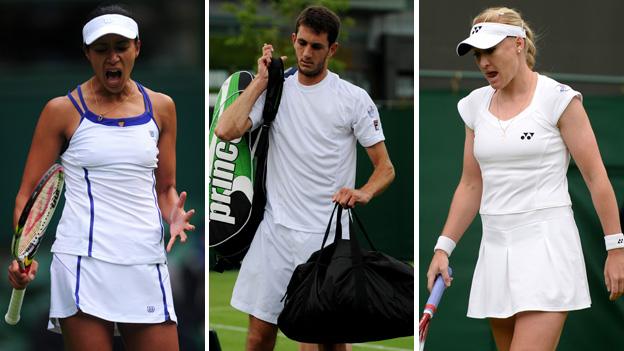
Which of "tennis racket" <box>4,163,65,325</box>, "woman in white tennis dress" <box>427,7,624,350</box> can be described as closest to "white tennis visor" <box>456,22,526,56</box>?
"woman in white tennis dress" <box>427,7,624,350</box>

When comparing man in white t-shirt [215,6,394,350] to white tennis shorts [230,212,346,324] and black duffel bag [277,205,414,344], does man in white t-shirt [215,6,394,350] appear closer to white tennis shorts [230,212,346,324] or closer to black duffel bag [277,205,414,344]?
white tennis shorts [230,212,346,324]

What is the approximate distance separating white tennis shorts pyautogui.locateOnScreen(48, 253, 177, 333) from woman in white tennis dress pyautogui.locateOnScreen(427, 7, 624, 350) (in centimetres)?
126

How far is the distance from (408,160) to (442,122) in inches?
177

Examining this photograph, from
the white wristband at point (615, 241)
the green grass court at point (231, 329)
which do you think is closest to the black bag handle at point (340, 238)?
the white wristband at point (615, 241)

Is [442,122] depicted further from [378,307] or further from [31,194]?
[31,194]

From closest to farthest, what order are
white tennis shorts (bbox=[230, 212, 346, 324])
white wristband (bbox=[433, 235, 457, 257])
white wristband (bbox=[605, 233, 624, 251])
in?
1. white wristband (bbox=[605, 233, 624, 251])
2. white wristband (bbox=[433, 235, 457, 257])
3. white tennis shorts (bbox=[230, 212, 346, 324])

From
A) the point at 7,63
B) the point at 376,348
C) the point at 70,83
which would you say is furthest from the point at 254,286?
the point at 376,348

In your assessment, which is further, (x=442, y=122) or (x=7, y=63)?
(x=442, y=122)

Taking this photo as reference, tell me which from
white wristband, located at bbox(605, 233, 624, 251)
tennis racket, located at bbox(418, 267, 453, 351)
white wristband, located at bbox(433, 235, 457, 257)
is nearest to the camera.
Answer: white wristband, located at bbox(605, 233, 624, 251)

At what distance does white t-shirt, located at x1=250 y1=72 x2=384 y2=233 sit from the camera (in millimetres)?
4820

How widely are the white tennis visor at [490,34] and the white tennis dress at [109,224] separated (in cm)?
122

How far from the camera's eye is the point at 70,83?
475cm

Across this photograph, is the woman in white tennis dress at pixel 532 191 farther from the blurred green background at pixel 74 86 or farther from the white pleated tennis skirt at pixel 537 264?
the blurred green background at pixel 74 86

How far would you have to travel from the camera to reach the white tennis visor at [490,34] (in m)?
4.19
